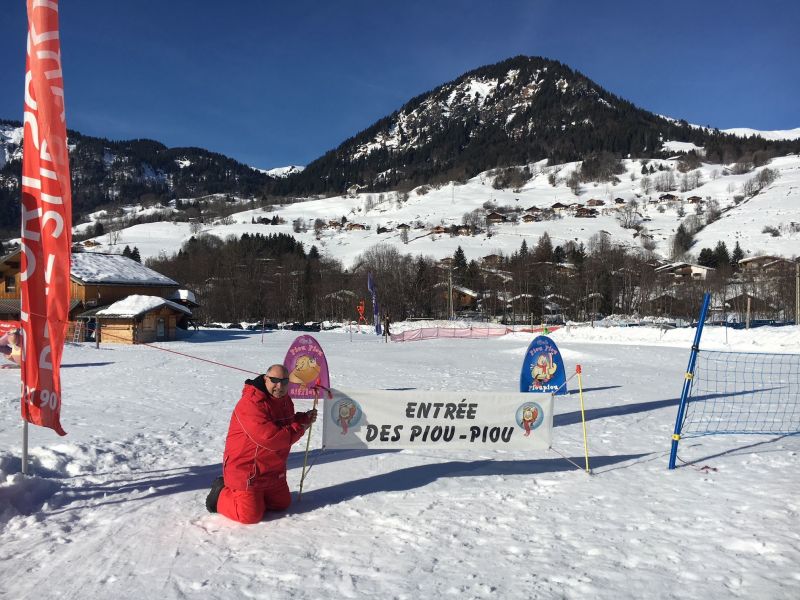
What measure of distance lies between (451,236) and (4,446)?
109 metres

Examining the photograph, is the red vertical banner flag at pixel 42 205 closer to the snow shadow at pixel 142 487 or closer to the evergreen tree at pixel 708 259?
the snow shadow at pixel 142 487

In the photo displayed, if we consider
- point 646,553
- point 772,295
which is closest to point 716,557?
point 646,553

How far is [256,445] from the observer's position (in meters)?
4.78

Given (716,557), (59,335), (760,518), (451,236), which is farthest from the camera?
(451,236)

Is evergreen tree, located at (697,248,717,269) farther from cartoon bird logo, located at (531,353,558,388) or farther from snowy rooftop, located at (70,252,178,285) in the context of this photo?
cartoon bird logo, located at (531,353,558,388)

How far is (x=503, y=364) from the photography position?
21.0 metres

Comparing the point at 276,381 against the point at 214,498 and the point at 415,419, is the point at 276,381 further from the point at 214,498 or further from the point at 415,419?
the point at 415,419

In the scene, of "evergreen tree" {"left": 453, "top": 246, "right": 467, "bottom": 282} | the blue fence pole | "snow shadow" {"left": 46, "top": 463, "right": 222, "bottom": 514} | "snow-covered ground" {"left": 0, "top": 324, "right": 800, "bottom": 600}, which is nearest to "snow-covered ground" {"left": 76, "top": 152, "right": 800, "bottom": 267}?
"evergreen tree" {"left": 453, "top": 246, "right": 467, "bottom": 282}

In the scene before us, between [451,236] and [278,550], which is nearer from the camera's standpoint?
[278,550]

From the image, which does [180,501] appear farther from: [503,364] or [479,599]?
[503,364]

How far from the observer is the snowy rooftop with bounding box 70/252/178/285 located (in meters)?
36.4

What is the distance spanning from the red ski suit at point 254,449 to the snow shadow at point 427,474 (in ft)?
1.88

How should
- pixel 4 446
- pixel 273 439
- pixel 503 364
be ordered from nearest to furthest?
pixel 273 439 → pixel 4 446 → pixel 503 364

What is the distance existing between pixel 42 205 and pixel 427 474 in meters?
4.98
